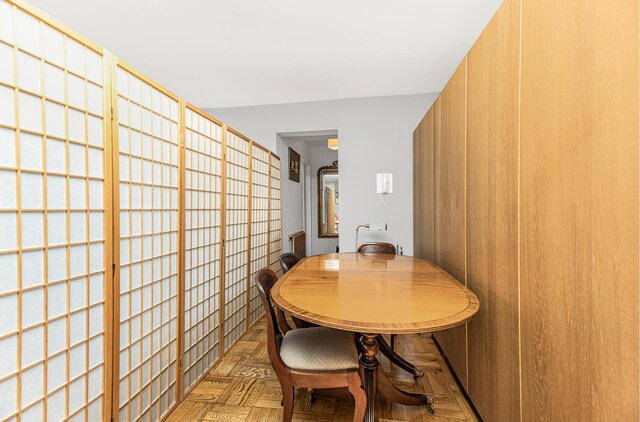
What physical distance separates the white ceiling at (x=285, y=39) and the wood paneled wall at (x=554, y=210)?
75 cm

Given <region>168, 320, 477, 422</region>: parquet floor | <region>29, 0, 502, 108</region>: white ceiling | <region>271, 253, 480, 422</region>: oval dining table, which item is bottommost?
<region>168, 320, 477, 422</region>: parquet floor

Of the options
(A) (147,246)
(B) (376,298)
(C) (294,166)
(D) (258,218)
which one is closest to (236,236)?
(D) (258,218)

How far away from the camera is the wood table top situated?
3.80 feet

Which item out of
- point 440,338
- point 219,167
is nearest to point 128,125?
point 219,167

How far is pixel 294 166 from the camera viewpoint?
15.7ft

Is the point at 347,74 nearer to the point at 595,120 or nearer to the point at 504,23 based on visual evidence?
the point at 504,23

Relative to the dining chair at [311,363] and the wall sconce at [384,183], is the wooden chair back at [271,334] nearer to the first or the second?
the dining chair at [311,363]

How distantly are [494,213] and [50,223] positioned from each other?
1.87 meters

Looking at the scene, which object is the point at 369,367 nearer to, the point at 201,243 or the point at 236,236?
the point at 201,243

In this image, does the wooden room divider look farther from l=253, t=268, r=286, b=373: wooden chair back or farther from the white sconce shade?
the white sconce shade

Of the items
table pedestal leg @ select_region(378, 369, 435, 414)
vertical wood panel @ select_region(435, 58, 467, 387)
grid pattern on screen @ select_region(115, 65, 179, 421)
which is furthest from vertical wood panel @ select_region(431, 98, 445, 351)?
grid pattern on screen @ select_region(115, 65, 179, 421)

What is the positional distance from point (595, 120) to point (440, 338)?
2188 millimetres

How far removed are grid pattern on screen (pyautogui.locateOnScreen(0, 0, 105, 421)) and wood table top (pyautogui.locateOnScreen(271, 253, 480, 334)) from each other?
0.82 meters

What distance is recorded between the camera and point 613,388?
773mm
